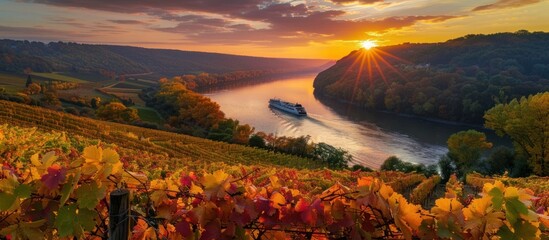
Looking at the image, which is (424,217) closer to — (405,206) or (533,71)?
(405,206)

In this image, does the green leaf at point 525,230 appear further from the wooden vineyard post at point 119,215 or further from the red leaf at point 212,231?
the wooden vineyard post at point 119,215

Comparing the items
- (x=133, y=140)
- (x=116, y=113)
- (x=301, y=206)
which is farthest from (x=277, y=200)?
(x=116, y=113)

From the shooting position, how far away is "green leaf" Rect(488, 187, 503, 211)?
82.2 inches

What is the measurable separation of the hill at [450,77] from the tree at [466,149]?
29.4 meters

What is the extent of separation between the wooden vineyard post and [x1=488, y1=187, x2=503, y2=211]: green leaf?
2.02m

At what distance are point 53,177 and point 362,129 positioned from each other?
5884 centimetres

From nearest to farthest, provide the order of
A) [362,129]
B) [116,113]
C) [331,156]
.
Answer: [331,156], [116,113], [362,129]

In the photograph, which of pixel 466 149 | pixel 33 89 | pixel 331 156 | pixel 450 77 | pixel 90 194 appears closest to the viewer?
pixel 90 194

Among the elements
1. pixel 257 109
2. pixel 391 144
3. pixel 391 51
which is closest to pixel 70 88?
pixel 257 109

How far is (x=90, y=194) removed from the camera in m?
2.19

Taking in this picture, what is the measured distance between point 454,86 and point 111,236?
279ft

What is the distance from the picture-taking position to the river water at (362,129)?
151 feet

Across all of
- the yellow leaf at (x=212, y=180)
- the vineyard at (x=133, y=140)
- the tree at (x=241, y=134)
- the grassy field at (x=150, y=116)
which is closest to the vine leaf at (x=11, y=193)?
the yellow leaf at (x=212, y=180)

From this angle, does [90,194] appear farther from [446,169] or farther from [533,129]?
[533,129]
